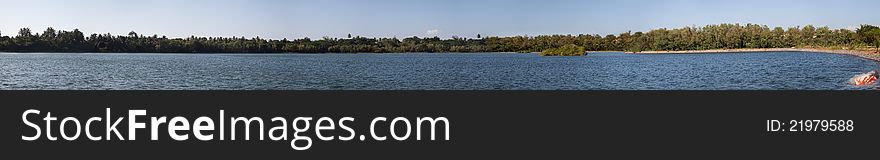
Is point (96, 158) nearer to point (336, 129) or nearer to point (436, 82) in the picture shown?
point (336, 129)

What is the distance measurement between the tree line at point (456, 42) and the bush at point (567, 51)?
10.2 meters

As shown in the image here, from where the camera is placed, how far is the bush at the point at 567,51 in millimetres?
142375

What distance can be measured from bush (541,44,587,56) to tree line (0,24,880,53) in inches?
403

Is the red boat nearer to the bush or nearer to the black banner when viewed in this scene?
the black banner

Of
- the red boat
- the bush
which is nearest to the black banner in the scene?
the red boat

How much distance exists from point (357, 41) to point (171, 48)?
1943 inches

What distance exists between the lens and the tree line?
548ft

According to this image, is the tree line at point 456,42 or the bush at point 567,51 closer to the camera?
the bush at point 567,51

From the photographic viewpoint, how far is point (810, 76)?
54750 millimetres

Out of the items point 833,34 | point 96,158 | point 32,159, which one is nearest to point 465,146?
point 96,158

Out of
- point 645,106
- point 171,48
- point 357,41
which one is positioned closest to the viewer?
point 645,106

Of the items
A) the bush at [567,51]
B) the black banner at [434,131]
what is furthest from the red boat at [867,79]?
the bush at [567,51]

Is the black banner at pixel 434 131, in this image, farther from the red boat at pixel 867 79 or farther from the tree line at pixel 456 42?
the tree line at pixel 456 42

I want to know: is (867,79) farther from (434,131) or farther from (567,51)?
(567,51)
